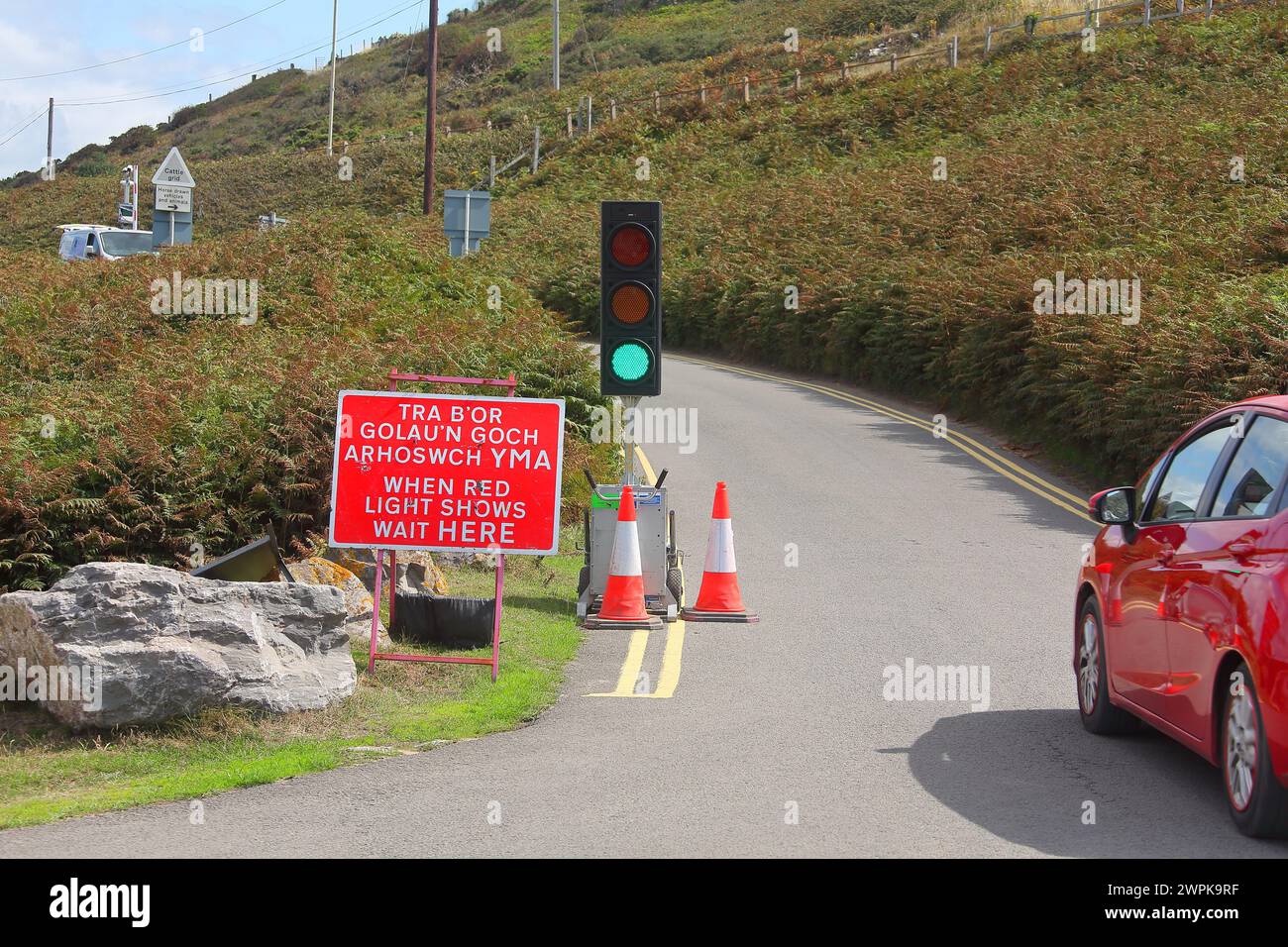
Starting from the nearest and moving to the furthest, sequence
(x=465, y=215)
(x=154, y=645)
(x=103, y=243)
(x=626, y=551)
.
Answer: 1. (x=154, y=645)
2. (x=626, y=551)
3. (x=465, y=215)
4. (x=103, y=243)

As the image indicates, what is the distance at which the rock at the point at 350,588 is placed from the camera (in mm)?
10164

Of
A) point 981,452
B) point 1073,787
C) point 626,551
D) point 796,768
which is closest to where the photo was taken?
point 1073,787

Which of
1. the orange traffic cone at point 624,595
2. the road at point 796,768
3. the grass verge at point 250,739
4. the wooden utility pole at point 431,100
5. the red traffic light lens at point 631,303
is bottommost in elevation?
the grass verge at point 250,739

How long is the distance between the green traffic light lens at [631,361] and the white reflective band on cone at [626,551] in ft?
3.72

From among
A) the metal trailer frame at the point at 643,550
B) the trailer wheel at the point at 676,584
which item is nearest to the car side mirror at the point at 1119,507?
the metal trailer frame at the point at 643,550

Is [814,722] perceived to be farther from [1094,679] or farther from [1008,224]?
[1008,224]

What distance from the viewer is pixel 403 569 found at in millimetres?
11461

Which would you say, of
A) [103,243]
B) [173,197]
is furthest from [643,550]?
[103,243]

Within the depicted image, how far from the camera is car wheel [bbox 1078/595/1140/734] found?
7961 mm

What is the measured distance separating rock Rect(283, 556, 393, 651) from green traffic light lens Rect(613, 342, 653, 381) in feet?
8.45

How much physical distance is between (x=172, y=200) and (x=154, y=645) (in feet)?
67.2

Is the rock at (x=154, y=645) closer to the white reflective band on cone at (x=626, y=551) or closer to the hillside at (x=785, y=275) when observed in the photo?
the white reflective band on cone at (x=626, y=551)

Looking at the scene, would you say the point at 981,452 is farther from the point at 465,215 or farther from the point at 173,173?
the point at 173,173
